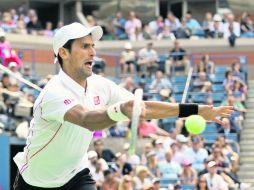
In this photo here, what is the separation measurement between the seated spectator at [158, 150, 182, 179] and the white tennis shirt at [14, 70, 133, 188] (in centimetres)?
1042

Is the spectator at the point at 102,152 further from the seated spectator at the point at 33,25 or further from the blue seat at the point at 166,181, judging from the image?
the seated spectator at the point at 33,25

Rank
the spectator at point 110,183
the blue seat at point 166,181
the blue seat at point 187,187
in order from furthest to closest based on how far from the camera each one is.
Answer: the blue seat at point 166,181 → the blue seat at point 187,187 → the spectator at point 110,183

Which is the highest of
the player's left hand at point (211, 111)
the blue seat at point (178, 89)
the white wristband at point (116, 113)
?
the white wristband at point (116, 113)

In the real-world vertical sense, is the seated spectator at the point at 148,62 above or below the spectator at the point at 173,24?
below

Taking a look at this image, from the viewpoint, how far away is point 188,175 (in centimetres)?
1714

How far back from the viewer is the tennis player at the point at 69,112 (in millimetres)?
6527

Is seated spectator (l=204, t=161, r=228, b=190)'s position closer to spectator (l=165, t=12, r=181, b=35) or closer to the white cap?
the white cap

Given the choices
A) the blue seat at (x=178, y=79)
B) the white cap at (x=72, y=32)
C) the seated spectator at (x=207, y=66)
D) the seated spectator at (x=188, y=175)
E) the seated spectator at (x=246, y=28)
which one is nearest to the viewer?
the white cap at (x=72, y=32)

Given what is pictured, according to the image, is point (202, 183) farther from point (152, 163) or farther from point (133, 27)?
point (133, 27)

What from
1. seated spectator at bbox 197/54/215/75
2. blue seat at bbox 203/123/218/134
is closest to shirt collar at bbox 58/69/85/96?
blue seat at bbox 203/123/218/134

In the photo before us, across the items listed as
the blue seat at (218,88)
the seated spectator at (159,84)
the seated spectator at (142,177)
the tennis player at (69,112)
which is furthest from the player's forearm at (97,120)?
the blue seat at (218,88)

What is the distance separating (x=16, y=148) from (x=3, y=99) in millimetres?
993

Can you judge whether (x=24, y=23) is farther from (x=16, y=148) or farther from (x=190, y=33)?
(x=16, y=148)

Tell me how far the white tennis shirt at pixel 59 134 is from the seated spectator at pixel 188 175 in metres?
9.94
